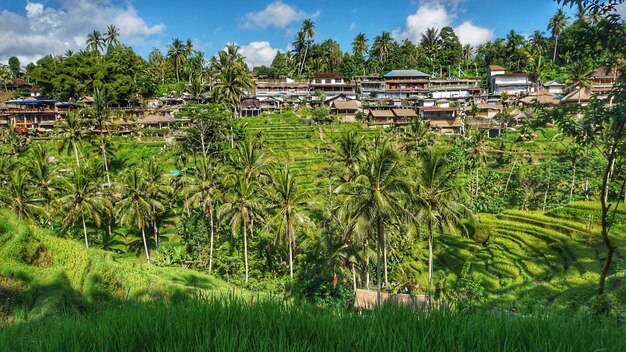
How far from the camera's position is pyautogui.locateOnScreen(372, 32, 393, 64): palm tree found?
110m

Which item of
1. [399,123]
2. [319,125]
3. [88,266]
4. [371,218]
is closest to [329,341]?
[88,266]

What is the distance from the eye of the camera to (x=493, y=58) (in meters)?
109

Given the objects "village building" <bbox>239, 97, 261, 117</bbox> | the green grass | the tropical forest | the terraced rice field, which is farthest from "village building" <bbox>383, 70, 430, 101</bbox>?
the green grass

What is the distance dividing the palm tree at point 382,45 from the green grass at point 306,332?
365 ft

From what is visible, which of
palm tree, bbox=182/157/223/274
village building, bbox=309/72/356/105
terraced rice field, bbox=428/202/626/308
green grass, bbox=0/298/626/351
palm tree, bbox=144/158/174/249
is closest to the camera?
green grass, bbox=0/298/626/351

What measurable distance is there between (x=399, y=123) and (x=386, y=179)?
61.6m

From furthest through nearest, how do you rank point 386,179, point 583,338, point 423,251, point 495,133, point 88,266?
point 495,133, point 423,251, point 386,179, point 88,266, point 583,338

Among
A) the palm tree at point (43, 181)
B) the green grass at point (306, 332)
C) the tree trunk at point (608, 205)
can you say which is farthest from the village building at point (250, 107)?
the green grass at point (306, 332)

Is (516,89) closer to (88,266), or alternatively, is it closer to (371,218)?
(371,218)

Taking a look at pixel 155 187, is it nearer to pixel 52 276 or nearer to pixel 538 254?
pixel 52 276

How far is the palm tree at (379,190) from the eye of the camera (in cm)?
1919

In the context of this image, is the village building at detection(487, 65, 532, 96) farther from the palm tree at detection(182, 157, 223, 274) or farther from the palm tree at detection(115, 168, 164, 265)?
the palm tree at detection(115, 168, 164, 265)

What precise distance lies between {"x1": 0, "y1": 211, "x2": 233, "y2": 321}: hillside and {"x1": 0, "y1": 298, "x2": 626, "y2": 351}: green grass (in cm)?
291

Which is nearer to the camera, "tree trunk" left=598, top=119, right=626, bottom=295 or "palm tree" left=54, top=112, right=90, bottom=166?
"tree trunk" left=598, top=119, right=626, bottom=295
